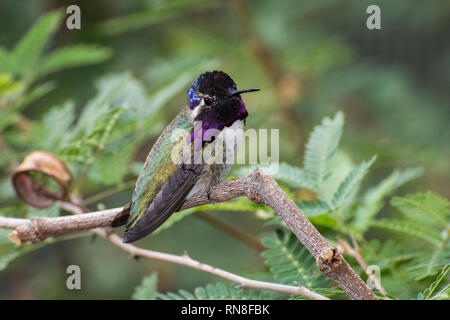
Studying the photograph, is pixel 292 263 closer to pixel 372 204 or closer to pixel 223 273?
pixel 223 273

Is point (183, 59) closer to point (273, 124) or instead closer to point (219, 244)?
point (273, 124)

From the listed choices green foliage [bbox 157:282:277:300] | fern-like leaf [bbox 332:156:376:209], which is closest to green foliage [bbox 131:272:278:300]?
green foliage [bbox 157:282:277:300]

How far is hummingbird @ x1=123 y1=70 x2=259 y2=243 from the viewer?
6.79 ft

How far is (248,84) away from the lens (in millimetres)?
4938

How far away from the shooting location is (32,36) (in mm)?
3447

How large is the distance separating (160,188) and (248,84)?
2.95 metres

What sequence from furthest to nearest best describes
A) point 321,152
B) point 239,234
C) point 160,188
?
point 239,234
point 321,152
point 160,188

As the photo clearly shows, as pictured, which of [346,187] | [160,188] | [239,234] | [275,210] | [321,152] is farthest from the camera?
[239,234]

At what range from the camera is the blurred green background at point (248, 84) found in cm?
454

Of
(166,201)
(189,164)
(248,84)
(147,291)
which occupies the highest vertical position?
(248,84)

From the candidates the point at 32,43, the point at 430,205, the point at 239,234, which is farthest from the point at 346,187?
the point at 32,43

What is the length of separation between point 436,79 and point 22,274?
4.66 m

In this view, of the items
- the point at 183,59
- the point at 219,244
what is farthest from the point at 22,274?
the point at 183,59

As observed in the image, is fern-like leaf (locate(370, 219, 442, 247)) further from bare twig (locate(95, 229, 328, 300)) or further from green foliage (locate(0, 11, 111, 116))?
green foliage (locate(0, 11, 111, 116))
